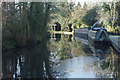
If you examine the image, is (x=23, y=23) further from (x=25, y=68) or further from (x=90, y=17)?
(x=90, y=17)

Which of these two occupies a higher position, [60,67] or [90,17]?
[90,17]

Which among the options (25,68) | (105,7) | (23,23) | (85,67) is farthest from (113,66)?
(105,7)

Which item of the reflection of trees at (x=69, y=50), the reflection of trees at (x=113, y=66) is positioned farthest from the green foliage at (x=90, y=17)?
the reflection of trees at (x=113, y=66)

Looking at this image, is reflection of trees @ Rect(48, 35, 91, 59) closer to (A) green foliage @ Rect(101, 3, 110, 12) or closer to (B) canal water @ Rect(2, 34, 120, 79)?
(B) canal water @ Rect(2, 34, 120, 79)

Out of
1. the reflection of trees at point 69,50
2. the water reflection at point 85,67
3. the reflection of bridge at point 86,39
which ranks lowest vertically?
the water reflection at point 85,67

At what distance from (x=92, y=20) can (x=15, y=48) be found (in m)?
17.1

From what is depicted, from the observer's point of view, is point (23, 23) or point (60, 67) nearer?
point (60, 67)

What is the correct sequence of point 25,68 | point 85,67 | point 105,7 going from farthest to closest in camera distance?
point 105,7, point 85,67, point 25,68

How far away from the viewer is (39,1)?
1217 cm

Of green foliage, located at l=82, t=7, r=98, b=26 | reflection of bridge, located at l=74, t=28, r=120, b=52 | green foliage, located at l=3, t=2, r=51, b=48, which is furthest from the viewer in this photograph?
green foliage, located at l=82, t=7, r=98, b=26

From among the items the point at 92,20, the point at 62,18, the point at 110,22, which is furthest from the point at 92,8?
the point at 62,18

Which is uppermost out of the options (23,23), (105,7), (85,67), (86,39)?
(105,7)

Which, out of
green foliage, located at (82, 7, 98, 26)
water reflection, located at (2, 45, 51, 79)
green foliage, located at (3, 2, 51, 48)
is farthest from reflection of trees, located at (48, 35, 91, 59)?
green foliage, located at (82, 7, 98, 26)

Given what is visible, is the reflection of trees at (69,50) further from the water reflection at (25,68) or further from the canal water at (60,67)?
the water reflection at (25,68)
